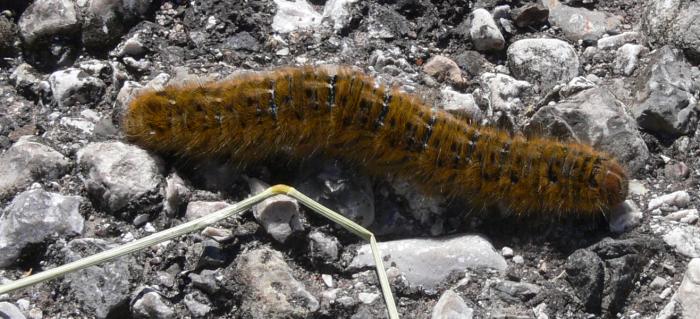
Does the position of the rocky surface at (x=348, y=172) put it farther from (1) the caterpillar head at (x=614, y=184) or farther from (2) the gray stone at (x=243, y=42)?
(1) the caterpillar head at (x=614, y=184)

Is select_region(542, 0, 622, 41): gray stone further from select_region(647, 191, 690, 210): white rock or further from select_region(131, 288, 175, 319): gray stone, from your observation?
select_region(131, 288, 175, 319): gray stone

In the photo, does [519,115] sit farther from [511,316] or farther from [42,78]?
[42,78]

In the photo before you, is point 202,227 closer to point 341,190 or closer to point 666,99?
point 341,190

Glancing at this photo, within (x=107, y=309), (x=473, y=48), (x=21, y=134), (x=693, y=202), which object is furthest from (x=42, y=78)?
(x=693, y=202)

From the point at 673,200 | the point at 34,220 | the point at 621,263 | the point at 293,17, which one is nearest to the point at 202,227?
the point at 34,220

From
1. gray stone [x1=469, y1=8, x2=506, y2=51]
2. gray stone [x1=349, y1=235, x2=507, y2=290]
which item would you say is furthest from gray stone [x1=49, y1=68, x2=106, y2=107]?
gray stone [x1=469, y1=8, x2=506, y2=51]
